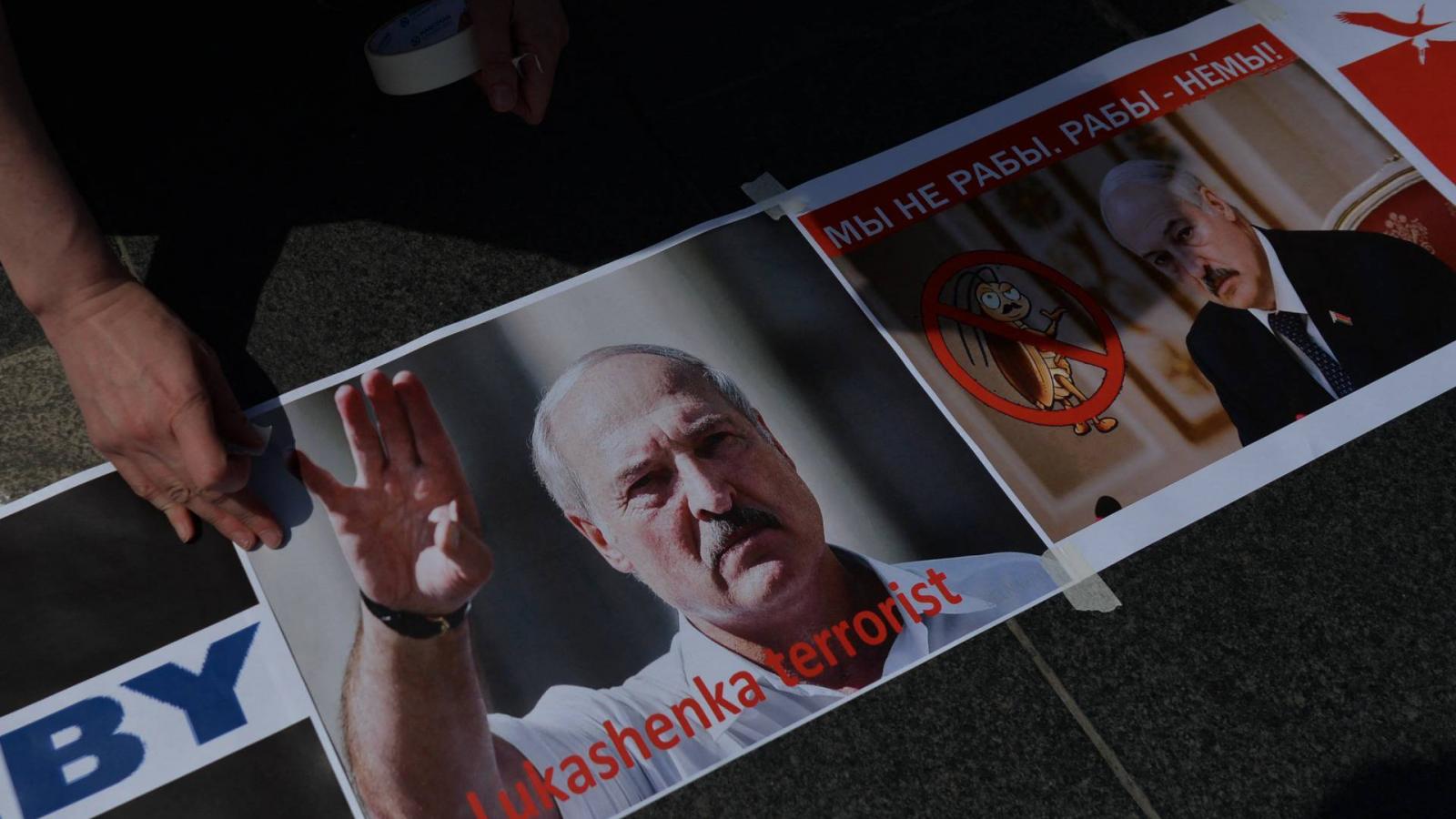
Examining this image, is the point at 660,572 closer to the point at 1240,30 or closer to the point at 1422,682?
the point at 1422,682

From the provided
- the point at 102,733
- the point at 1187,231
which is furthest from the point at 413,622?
the point at 1187,231

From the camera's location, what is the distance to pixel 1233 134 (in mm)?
829

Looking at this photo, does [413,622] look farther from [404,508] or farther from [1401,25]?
[1401,25]

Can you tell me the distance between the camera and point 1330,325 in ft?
2.45

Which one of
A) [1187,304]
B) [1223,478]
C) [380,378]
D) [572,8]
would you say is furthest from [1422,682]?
[572,8]

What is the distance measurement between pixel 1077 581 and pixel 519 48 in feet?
1.68

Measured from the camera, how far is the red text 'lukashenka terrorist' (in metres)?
0.59

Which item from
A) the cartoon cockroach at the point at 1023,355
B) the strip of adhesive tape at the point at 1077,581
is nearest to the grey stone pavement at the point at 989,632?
the strip of adhesive tape at the point at 1077,581

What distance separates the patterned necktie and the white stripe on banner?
67 cm

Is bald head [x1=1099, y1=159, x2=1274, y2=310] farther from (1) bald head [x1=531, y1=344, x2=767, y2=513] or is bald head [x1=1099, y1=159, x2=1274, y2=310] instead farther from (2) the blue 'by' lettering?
(2) the blue 'by' lettering

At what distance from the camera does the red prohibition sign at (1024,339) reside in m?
0.71

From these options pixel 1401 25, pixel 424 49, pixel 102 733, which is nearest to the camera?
pixel 102 733

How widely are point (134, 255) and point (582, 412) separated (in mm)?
345

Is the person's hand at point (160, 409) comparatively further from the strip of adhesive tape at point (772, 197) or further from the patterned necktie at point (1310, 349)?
the patterned necktie at point (1310, 349)
